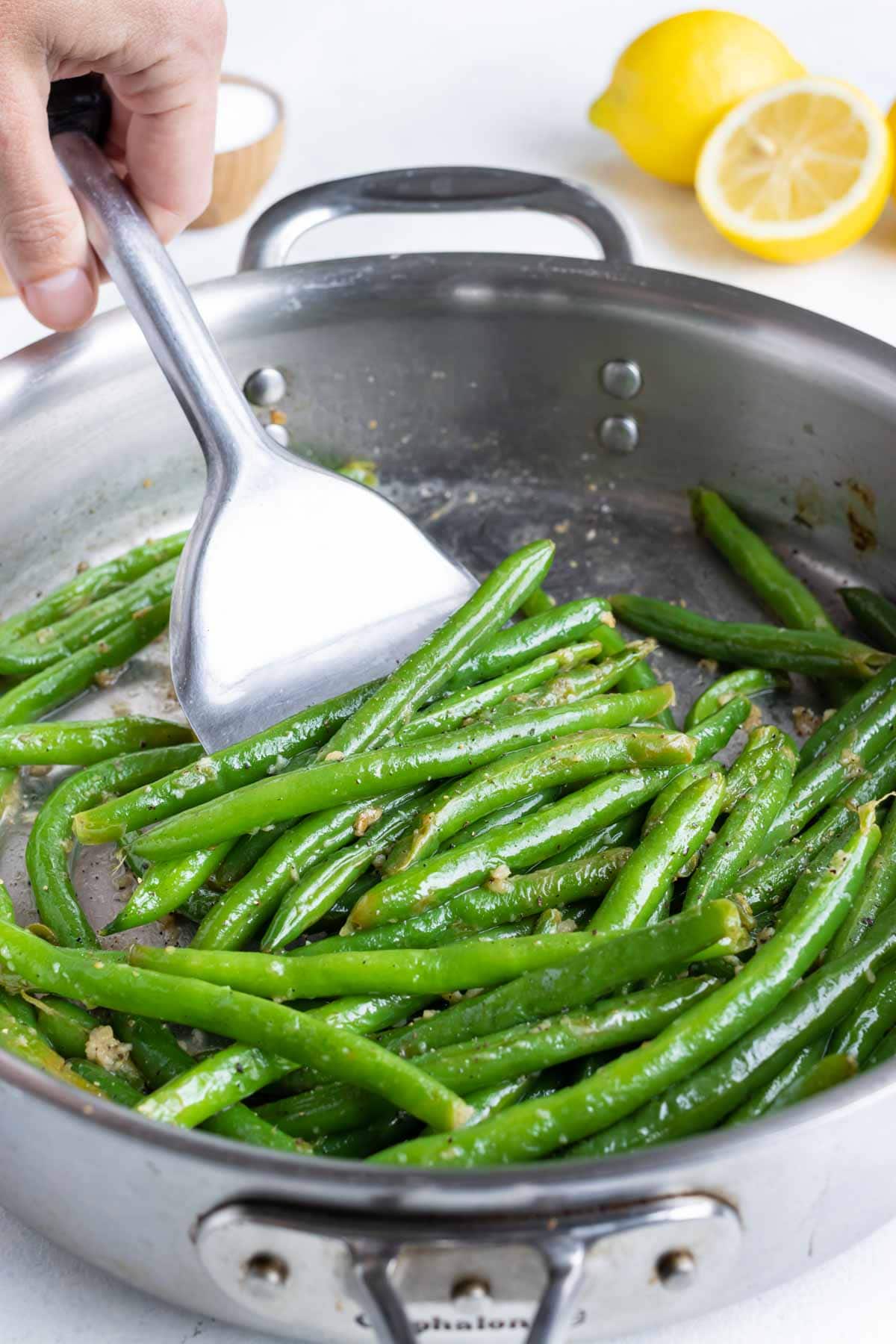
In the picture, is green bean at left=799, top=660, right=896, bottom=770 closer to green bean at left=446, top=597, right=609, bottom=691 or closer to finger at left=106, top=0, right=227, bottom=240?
green bean at left=446, top=597, right=609, bottom=691

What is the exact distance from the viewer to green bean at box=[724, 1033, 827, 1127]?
7.00 feet

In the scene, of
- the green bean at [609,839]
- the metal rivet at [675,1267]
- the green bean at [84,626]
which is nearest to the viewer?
the metal rivet at [675,1267]

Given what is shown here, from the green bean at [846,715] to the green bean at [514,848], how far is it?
1.45ft

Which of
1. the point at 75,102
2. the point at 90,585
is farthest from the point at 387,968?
the point at 75,102

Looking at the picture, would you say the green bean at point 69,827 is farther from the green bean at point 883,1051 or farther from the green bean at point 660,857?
the green bean at point 883,1051

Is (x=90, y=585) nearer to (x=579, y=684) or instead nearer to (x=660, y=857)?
(x=579, y=684)

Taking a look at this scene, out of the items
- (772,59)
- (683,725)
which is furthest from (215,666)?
(772,59)

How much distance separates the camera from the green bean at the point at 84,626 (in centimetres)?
326

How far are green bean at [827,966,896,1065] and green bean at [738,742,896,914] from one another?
0.19 metres

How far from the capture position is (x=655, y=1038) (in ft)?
7.02

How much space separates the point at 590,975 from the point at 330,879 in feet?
1.84

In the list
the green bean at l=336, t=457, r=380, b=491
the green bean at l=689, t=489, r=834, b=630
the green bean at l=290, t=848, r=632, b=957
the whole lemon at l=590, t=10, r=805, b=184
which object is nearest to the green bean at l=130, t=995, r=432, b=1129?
the green bean at l=290, t=848, r=632, b=957

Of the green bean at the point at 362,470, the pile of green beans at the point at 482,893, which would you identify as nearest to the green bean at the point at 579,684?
the pile of green beans at the point at 482,893

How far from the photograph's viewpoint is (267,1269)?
5.89ft
